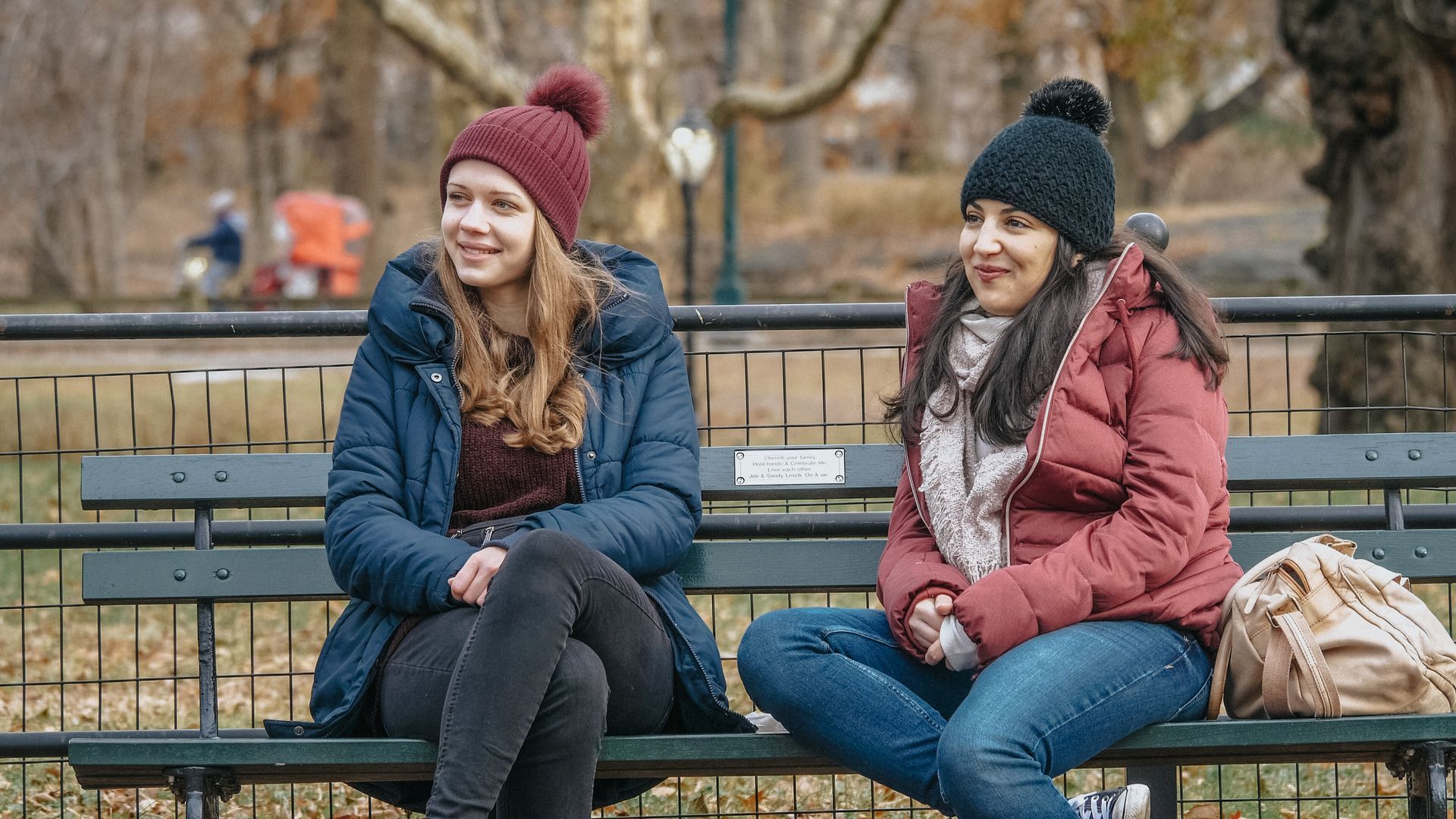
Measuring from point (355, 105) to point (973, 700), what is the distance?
24684 mm

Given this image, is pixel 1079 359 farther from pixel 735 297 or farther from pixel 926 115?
pixel 926 115

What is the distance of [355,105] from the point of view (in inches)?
1038

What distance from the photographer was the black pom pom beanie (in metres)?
3.39

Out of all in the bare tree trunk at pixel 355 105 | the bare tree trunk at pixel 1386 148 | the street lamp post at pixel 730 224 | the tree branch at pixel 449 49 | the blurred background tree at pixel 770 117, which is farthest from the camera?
the bare tree trunk at pixel 355 105

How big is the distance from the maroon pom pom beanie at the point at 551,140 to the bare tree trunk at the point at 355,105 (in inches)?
862

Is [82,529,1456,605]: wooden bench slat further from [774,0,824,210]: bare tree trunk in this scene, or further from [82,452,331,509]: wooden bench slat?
[774,0,824,210]: bare tree trunk

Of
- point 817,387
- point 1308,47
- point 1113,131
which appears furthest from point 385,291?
point 1113,131

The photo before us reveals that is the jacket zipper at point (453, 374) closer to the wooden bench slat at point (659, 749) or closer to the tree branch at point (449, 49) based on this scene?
the wooden bench slat at point (659, 749)

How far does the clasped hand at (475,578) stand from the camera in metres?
3.25

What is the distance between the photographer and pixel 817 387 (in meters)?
5.26

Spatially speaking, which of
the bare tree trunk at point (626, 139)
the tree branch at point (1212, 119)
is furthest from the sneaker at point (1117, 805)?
the tree branch at point (1212, 119)

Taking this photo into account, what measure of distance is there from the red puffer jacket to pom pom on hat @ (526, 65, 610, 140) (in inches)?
47.6

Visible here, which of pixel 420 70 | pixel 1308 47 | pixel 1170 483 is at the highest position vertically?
pixel 420 70

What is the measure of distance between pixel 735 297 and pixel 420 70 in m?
18.6
